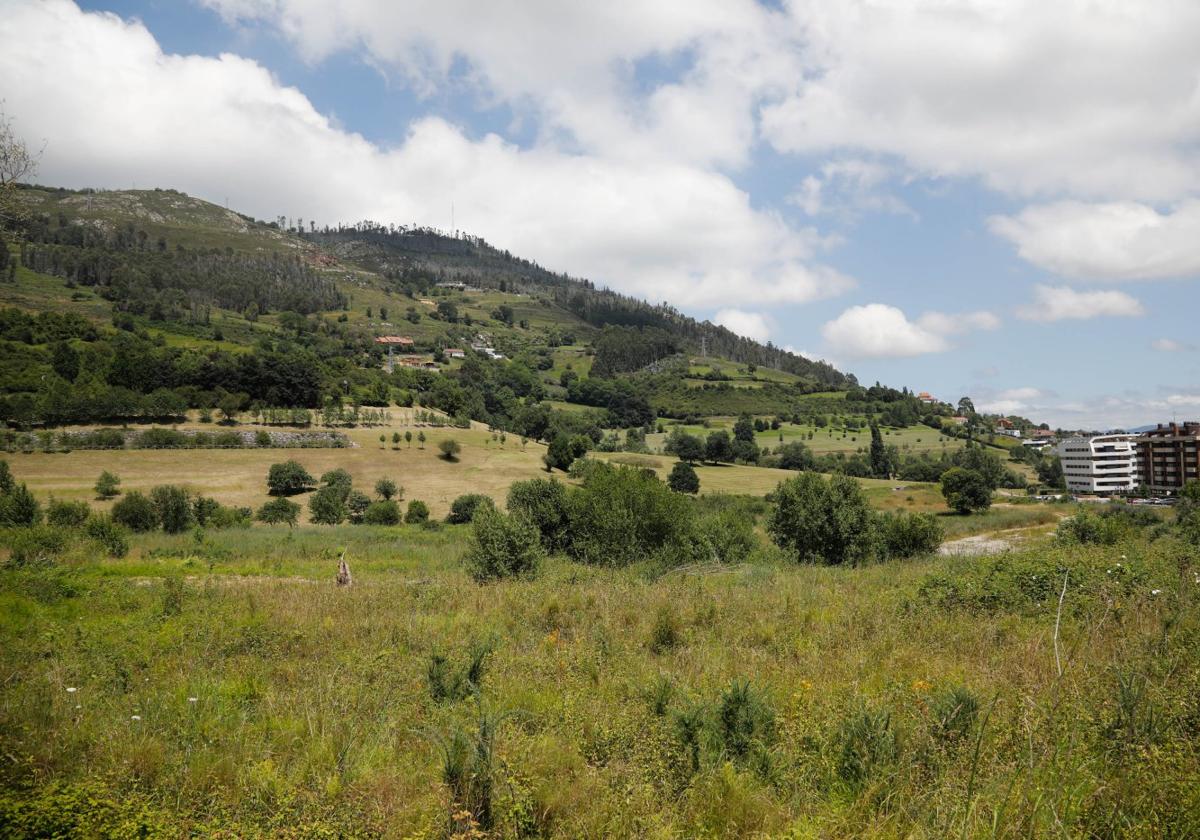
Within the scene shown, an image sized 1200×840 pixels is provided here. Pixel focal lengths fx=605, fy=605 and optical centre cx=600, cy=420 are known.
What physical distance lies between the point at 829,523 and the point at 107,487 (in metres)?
58.1

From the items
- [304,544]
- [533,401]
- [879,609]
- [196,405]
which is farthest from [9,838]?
[533,401]

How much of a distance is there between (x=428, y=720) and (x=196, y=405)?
9808 cm

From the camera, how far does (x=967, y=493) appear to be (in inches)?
2766

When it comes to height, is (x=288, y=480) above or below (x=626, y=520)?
below

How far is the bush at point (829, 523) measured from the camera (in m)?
28.1

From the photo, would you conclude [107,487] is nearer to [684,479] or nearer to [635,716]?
[684,479]

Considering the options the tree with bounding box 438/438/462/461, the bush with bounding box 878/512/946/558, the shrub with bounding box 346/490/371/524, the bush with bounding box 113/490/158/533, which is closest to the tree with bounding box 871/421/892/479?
the tree with bounding box 438/438/462/461

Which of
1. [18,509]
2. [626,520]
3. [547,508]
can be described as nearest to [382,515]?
[18,509]

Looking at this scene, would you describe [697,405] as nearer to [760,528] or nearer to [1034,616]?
[760,528]

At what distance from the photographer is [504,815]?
150 inches

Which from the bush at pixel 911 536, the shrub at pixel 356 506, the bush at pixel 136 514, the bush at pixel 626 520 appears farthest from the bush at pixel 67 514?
the bush at pixel 911 536

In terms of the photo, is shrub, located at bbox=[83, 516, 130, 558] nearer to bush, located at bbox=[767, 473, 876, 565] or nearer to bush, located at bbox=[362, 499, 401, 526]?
bush, located at bbox=[767, 473, 876, 565]

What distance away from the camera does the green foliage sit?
54.4 meters

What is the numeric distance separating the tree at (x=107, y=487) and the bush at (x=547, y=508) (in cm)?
4337
